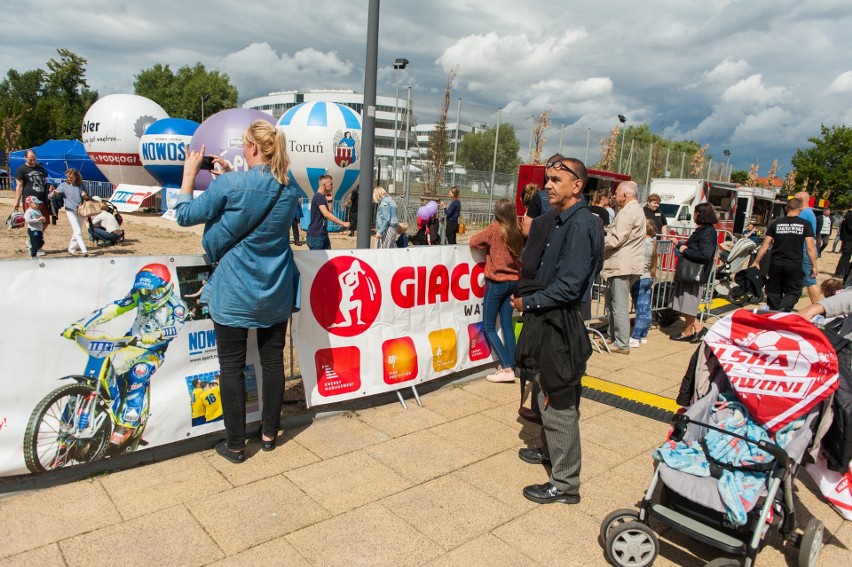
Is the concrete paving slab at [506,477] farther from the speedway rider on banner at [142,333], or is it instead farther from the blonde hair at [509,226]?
the speedway rider on banner at [142,333]

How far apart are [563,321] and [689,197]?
21.2m

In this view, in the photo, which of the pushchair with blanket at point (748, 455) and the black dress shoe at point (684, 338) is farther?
the black dress shoe at point (684, 338)

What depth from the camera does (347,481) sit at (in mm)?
3514

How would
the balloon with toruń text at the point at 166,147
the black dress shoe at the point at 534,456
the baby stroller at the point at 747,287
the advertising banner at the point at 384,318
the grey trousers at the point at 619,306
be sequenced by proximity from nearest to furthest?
the black dress shoe at the point at 534,456, the advertising banner at the point at 384,318, the grey trousers at the point at 619,306, the baby stroller at the point at 747,287, the balloon with toruń text at the point at 166,147

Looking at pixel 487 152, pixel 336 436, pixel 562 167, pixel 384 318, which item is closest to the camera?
pixel 562 167

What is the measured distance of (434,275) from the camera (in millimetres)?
5012

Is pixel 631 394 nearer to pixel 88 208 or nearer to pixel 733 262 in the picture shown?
pixel 733 262

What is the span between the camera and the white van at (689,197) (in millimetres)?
21531

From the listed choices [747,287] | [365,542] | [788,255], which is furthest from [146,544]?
[747,287]

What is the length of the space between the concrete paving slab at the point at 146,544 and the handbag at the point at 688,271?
648 cm

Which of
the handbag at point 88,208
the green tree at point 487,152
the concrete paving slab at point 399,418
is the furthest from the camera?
the green tree at point 487,152

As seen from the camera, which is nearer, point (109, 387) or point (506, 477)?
point (109, 387)

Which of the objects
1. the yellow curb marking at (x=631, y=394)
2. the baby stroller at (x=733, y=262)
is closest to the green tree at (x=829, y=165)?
the baby stroller at (x=733, y=262)

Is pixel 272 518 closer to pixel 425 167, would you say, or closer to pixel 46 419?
pixel 46 419
